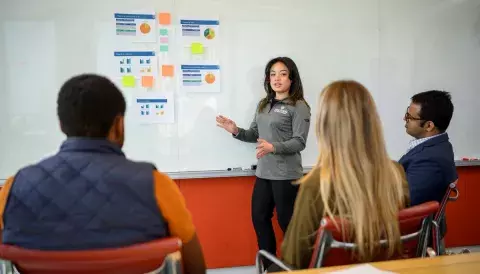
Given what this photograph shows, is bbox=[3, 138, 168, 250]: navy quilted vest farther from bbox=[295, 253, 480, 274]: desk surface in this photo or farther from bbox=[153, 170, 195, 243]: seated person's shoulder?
bbox=[295, 253, 480, 274]: desk surface

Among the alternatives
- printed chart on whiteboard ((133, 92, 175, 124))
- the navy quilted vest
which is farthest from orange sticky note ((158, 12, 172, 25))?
the navy quilted vest

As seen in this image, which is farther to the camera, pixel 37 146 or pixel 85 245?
pixel 37 146

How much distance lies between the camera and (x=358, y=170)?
133cm

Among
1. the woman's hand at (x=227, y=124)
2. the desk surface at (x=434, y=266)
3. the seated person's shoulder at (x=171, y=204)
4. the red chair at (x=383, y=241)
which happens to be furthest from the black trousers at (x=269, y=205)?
the seated person's shoulder at (x=171, y=204)

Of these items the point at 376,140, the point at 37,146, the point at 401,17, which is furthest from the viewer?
the point at 401,17

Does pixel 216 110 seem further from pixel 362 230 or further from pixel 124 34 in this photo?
pixel 362 230

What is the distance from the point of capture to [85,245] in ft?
3.36

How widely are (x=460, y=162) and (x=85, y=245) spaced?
319cm

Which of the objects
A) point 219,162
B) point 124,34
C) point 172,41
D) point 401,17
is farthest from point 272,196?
point 401,17

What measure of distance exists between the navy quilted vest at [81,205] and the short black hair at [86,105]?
0.33 feet

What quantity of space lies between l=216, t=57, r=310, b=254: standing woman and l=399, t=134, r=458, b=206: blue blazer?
855 millimetres

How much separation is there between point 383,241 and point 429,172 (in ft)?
2.61

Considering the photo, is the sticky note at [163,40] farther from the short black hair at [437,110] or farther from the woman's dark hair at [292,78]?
the short black hair at [437,110]

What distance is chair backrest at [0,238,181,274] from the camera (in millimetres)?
923
